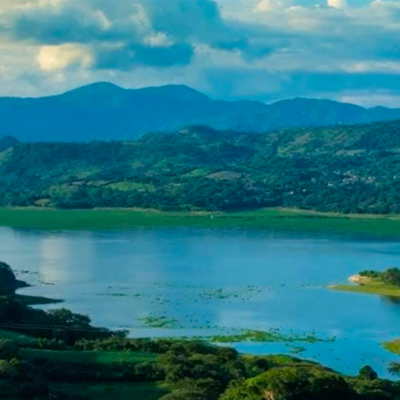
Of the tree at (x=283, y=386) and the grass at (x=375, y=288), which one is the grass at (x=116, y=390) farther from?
the grass at (x=375, y=288)

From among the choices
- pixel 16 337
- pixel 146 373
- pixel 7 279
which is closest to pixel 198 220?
pixel 7 279

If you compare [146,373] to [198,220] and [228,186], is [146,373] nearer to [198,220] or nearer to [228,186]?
[198,220]

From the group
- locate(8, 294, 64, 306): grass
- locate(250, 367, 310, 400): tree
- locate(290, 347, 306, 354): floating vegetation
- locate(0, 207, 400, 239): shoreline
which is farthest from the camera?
locate(0, 207, 400, 239): shoreline

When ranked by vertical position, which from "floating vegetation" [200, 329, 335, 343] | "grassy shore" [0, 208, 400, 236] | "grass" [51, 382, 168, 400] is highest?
"grassy shore" [0, 208, 400, 236]

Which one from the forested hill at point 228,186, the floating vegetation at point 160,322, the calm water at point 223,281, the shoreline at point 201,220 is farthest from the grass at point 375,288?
the forested hill at point 228,186

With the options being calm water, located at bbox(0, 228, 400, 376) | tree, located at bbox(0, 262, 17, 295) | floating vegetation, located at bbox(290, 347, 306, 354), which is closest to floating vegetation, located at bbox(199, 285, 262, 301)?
calm water, located at bbox(0, 228, 400, 376)

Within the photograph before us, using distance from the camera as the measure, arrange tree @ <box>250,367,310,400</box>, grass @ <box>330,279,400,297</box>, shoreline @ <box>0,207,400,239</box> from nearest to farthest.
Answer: tree @ <box>250,367,310,400</box>, grass @ <box>330,279,400,297</box>, shoreline @ <box>0,207,400,239</box>

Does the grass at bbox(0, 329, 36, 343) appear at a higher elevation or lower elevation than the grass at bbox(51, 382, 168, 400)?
higher

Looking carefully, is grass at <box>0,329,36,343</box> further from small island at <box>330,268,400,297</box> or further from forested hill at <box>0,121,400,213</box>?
forested hill at <box>0,121,400,213</box>

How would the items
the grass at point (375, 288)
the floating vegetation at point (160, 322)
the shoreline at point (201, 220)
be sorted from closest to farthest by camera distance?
the floating vegetation at point (160, 322), the grass at point (375, 288), the shoreline at point (201, 220)
